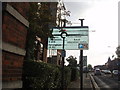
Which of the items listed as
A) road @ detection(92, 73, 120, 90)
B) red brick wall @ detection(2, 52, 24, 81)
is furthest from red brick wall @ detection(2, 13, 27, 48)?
road @ detection(92, 73, 120, 90)

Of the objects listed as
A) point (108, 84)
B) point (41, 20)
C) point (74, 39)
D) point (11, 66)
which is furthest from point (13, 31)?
point (108, 84)

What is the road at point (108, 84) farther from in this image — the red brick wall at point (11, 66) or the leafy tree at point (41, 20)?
the red brick wall at point (11, 66)

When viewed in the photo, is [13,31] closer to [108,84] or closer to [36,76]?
[36,76]

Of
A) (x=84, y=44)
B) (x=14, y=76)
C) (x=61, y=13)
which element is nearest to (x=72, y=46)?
(x=84, y=44)

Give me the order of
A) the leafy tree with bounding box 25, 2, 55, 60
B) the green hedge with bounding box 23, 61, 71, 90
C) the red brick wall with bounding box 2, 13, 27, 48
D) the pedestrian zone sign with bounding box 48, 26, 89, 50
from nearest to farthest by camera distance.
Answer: the red brick wall with bounding box 2, 13, 27, 48, the green hedge with bounding box 23, 61, 71, 90, the leafy tree with bounding box 25, 2, 55, 60, the pedestrian zone sign with bounding box 48, 26, 89, 50

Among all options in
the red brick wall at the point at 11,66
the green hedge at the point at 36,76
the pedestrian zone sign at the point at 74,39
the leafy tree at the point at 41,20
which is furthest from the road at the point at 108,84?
the red brick wall at the point at 11,66

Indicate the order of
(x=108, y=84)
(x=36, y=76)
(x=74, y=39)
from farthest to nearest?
(x=108, y=84) < (x=74, y=39) < (x=36, y=76)

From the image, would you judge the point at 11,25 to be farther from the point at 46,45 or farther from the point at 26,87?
the point at 46,45

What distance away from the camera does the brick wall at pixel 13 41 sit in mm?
4129

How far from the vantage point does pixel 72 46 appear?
25.0m

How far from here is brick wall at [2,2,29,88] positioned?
13.5ft

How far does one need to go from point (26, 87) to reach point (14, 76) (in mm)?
3192

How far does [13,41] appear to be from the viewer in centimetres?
446

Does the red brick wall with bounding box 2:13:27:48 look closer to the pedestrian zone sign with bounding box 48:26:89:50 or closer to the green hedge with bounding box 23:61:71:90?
the green hedge with bounding box 23:61:71:90
